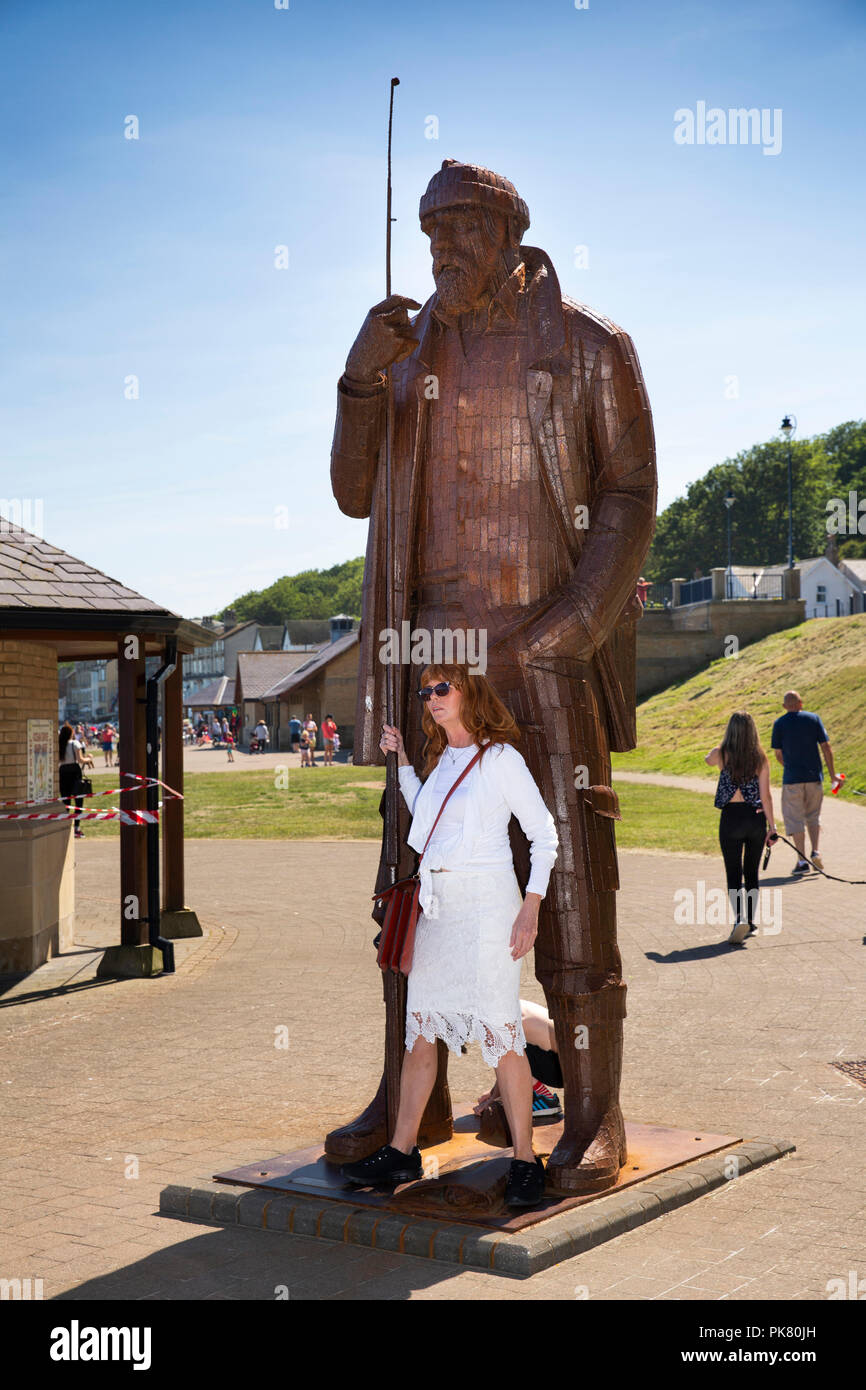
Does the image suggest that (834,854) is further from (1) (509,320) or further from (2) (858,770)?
(1) (509,320)

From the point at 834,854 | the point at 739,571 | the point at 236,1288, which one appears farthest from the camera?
the point at 739,571

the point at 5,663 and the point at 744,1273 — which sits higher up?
the point at 5,663

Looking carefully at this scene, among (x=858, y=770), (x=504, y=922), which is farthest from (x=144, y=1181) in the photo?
(x=858, y=770)

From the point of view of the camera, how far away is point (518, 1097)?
4523 mm

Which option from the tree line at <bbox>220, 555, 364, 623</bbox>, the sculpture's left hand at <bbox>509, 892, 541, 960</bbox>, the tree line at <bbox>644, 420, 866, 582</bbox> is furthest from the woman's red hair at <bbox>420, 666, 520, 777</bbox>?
the tree line at <bbox>220, 555, 364, 623</bbox>

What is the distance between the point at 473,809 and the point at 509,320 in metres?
1.78

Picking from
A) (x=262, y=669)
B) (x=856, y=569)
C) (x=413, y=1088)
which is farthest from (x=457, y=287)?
(x=856, y=569)

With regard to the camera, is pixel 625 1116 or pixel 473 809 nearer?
pixel 473 809

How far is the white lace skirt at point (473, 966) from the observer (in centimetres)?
444

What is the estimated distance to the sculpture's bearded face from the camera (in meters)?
4.84

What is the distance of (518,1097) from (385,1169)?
1.76ft

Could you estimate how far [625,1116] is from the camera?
19.8ft

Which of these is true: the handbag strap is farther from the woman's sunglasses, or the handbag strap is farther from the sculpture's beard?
the sculpture's beard

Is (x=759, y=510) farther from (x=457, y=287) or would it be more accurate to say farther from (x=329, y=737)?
(x=457, y=287)
